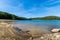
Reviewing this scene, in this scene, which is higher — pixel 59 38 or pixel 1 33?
pixel 1 33

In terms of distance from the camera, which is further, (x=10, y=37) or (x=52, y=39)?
Result: (x=52, y=39)

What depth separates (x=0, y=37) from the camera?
17.8ft

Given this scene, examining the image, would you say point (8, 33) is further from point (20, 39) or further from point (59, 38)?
point (59, 38)

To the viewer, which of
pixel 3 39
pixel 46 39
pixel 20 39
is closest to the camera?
pixel 3 39

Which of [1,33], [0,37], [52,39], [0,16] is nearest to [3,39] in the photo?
[0,37]

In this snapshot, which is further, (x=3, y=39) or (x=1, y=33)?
(x=1, y=33)

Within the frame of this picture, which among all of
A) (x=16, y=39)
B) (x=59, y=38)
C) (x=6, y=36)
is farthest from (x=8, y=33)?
(x=59, y=38)

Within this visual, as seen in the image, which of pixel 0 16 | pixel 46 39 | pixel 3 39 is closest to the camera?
pixel 3 39

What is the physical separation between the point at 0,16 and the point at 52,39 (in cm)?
2077

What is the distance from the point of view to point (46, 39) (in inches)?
239

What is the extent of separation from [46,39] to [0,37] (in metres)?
2.43

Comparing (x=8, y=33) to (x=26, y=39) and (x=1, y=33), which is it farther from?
(x=26, y=39)

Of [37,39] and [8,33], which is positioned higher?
[8,33]

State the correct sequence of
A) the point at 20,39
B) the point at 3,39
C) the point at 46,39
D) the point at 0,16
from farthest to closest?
the point at 0,16 → the point at 46,39 → the point at 20,39 → the point at 3,39
